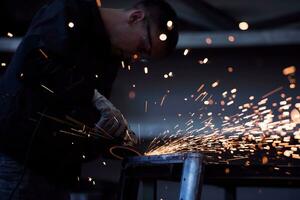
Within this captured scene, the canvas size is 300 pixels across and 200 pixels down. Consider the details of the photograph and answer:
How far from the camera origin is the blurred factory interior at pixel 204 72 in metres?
2.94

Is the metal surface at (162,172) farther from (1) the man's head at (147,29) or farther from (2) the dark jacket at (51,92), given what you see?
(1) the man's head at (147,29)

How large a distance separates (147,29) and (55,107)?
0.51m

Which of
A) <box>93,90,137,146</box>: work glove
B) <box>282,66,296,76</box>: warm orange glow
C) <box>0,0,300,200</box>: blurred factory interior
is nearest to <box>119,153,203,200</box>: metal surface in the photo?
<box>93,90,137,146</box>: work glove

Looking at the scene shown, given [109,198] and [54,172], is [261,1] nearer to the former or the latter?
[109,198]

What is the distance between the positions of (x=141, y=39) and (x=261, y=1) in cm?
114

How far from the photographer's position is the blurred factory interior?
294 cm

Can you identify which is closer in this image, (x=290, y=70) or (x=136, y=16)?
(x=136, y=16)

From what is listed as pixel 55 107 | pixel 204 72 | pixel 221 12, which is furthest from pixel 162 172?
pixel 204 72

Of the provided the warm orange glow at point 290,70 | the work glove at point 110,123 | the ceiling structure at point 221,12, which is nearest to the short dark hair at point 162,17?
the work glove at point 110,123

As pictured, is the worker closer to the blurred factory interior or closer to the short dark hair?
the short dark hair

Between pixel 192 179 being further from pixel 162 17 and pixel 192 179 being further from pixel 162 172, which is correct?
pixel 162 17

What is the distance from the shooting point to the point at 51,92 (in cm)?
162

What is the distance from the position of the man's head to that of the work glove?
240 mm

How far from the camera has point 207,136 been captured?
3252mm
